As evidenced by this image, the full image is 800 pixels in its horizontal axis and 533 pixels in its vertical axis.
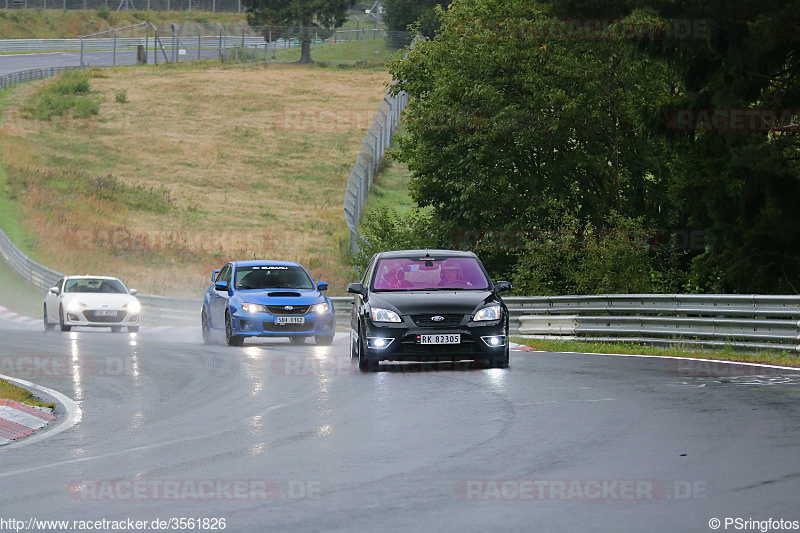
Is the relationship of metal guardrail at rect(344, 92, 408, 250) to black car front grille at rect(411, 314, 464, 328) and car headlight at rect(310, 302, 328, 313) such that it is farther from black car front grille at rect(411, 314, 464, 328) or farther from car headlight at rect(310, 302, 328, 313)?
black car front grille at rect(411, 314, 464, 328)

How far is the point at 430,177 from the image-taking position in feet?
119

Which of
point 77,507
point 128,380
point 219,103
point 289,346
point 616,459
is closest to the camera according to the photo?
point 77,507

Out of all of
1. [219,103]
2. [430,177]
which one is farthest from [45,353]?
[219,103]

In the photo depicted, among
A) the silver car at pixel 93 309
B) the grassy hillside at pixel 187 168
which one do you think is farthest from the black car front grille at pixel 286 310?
the grassy hillside at pixel 187 168

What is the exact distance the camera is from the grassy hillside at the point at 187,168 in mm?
53281

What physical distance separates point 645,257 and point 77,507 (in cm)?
2096

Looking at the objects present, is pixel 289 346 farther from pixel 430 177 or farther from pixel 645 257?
pixel 430 177

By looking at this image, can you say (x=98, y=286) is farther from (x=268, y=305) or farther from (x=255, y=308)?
(x=268, y=305)

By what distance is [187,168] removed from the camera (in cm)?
7381

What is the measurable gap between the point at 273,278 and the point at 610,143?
10317 mm

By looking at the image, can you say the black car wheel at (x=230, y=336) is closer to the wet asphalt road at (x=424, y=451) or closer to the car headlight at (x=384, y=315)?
the wet asphalt road at (x=424, y=451)

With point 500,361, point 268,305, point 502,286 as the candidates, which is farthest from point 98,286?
point 500,361

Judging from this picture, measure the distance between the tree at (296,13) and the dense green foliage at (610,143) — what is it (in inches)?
2168

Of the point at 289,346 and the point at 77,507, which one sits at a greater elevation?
the point at 77,507
